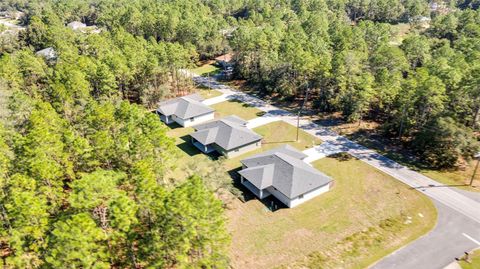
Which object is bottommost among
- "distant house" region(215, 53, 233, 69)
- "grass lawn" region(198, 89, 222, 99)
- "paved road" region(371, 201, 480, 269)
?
"paved road" region(371, 201, 480, 269)

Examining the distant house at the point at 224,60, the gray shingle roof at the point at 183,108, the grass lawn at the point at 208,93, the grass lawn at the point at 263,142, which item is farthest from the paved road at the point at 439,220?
the distant house at the point at 224,60

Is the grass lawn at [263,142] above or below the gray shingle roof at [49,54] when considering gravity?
below

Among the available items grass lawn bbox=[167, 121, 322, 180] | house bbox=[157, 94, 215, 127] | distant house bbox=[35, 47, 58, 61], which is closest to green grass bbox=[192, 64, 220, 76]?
house bbox=[157, 94, 215, 127]

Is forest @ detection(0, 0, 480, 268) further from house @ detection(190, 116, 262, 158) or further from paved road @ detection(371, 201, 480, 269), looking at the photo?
paved road @ detection(371, 201, 480, 269)

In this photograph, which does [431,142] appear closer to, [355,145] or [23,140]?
[355,145]

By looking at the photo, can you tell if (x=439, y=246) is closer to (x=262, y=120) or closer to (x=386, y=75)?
(x=386, y=75)

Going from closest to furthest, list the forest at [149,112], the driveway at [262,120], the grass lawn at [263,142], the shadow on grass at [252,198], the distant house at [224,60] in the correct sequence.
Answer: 1. the forest at [149,112]
2. the shadow on grass at [252,198]
3. the grass lawn at [263,142]
4. the driveway at [262,120]
5. the distant house at [224,60]

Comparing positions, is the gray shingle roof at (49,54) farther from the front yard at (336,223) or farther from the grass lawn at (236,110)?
the front yard at (336,223)

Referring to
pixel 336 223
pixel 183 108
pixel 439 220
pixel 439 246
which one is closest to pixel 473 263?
pixel 439 246
